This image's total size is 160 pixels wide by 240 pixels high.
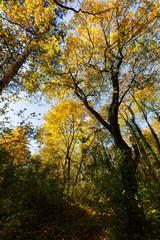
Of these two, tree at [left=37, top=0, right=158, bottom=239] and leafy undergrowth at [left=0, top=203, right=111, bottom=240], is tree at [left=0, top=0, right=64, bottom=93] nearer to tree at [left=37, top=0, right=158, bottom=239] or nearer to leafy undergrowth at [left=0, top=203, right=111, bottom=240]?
tree at [left=37, top=0, right=158, bottom=239]

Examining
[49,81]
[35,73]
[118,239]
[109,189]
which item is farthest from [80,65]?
[118,239]

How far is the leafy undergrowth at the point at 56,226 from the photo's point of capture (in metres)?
4.03

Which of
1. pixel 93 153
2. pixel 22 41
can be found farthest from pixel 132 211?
pixel 22 41

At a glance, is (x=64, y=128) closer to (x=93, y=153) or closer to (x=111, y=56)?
(x=93, y=153)

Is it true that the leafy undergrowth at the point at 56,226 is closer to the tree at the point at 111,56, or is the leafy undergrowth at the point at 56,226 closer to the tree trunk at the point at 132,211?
the tree trunk at the point at 132,211

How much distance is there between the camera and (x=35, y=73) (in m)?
5.28

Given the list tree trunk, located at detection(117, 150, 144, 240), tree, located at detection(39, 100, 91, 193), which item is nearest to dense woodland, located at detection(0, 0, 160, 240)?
tree trunk, located at detection(117, 150, 144, 240)

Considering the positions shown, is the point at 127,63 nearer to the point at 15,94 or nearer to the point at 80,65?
the point at 80,65

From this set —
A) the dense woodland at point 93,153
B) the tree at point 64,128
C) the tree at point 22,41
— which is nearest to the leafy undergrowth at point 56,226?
the dense woodland at point 93,153

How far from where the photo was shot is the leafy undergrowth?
4032 millimetres

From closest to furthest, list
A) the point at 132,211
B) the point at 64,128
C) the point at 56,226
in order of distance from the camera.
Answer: the point at 132,211 → the point at 56,226 → the point at 64,128

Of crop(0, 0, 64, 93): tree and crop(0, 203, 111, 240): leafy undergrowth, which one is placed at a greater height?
crop(0, 0, 64, 93): tree

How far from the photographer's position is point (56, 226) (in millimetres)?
4914

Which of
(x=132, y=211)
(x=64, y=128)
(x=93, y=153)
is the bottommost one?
(x=132, y=211)
